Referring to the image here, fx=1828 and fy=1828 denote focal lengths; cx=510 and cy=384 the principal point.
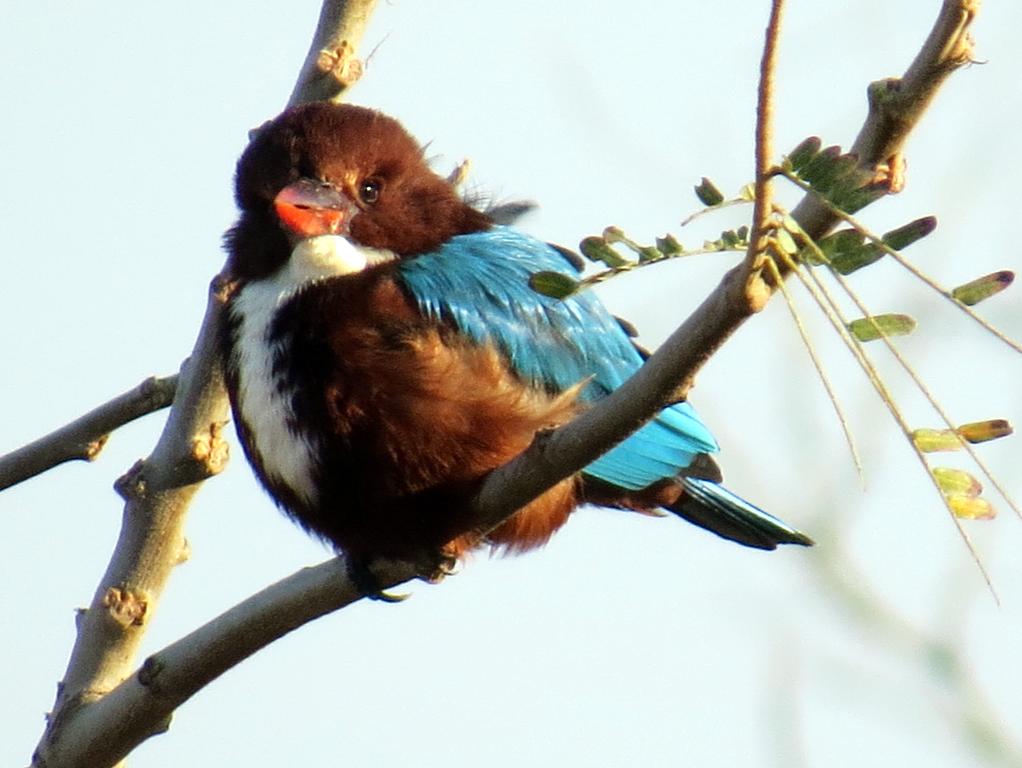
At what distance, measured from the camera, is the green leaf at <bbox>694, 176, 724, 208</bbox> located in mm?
2996

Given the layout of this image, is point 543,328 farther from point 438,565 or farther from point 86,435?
point 86,435

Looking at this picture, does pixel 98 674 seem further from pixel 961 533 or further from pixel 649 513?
pixel 961 533

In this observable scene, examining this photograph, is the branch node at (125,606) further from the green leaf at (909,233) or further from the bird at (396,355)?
the green leaf at (909,233)

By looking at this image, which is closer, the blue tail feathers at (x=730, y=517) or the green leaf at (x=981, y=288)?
the green leaf at (x=981, y=288)

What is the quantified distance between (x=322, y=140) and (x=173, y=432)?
88 centimetres

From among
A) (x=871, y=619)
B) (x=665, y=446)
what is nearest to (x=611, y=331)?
(x=665, y=446)

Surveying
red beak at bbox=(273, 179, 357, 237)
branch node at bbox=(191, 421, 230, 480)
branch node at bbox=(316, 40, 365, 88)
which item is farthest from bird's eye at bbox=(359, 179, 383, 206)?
branch node at bbox=(191, 421, 230, 480)

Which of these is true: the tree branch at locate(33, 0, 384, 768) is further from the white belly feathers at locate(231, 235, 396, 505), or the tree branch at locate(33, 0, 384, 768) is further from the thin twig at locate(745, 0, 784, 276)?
the thin twig at locate(745, 0, 784, 276)

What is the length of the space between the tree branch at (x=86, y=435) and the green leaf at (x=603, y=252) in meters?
1.74

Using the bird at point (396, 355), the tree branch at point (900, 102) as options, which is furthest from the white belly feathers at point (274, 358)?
the tree branch at point (900, 102)

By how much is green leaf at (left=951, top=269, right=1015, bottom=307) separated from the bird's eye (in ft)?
7.64

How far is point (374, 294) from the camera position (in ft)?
14.6

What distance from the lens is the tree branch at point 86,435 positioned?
175 inches

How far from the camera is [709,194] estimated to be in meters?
3.00
